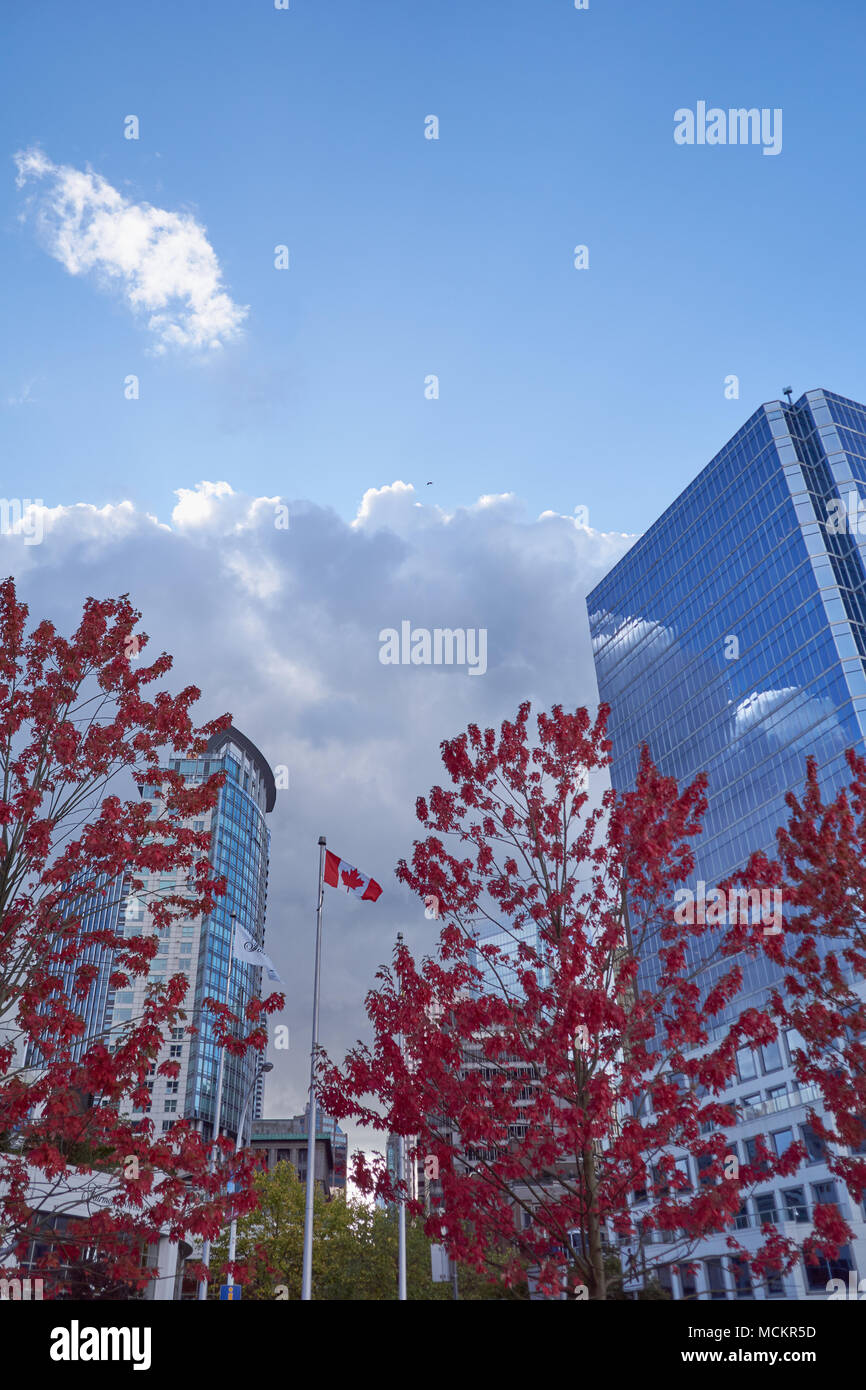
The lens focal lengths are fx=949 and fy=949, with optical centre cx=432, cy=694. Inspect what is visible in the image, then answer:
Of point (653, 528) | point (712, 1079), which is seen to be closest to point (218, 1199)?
point (712, 1079)

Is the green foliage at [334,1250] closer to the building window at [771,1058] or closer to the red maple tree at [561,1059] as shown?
the building window at [771,1058]

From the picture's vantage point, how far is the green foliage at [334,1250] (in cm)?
5691

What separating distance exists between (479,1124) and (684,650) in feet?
272

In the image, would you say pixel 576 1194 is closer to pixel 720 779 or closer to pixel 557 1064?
pixel 557 1064

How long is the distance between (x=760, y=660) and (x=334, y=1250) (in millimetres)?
53943

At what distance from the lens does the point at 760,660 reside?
7875cm

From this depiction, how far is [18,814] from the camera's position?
12.5 metres

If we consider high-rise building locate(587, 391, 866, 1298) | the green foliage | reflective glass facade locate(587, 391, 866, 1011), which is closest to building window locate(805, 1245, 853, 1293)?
high-rise building locate(587, 391, 866, 1298)

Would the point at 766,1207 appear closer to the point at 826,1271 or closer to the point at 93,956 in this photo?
the point at 826,1271

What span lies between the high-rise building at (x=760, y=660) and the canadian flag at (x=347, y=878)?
40963 millimetres

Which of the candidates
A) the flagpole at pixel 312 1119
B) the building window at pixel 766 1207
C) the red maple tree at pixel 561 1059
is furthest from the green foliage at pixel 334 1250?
the red maple tree at pixel 561 1059

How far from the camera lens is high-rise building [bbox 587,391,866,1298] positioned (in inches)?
2463

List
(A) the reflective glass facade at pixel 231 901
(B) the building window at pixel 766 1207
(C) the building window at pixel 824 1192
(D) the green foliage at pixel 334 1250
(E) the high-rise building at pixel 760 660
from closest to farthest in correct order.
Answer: (C) the building window at pixel 824 1192 < (D) the green foliage at pixel 334 1250 < (B) the building window at pixel 766 1207 < (E) the high-rise building at pixel 760 660 < (A) the reflective glass facade at pixel 231 901

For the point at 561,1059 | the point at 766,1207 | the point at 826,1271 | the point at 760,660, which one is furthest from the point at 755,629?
the point at 561,1059
